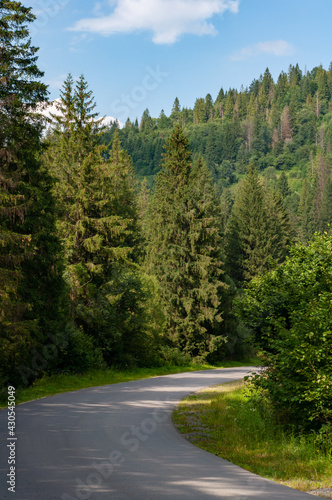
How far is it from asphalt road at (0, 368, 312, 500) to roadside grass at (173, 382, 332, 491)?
1.43ft

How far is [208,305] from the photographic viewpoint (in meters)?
37.3

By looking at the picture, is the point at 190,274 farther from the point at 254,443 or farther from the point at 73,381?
the point at 254,443

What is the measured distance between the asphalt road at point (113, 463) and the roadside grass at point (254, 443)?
17.2 inches

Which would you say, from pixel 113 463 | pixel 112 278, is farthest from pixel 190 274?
pixel 113 463

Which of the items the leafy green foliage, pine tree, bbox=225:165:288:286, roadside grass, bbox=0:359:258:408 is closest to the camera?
the leafy green foliage

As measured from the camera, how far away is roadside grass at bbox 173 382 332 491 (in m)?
6.96

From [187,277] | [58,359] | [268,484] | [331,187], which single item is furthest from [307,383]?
[331,187]

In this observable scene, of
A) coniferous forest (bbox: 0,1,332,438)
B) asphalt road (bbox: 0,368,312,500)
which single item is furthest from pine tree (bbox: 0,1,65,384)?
asphalt road (bbox: 0,368,312,500)

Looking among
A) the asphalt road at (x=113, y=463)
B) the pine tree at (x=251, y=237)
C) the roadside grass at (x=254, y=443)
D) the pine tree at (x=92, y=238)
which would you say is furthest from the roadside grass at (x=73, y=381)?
the pine tree at (x=251, y=237)

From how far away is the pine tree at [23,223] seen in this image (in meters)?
14.6

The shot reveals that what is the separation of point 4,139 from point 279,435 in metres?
13.8

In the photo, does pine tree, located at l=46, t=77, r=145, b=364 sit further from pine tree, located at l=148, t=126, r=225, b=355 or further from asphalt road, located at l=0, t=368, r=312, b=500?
asphalt road, located at l=0, t=368, r=312, b=500

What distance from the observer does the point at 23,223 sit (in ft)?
54.7

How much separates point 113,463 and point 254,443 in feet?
11.5
